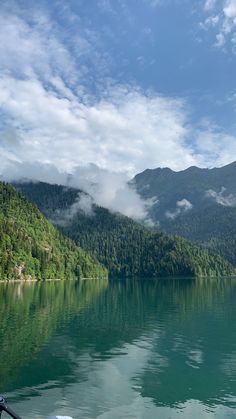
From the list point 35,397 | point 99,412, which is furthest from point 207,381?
point 35,397

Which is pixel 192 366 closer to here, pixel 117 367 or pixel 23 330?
pixel 117 367

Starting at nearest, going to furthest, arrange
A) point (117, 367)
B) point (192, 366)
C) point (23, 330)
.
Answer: point (117, 367) → point (192, 366) → point (23, 330)

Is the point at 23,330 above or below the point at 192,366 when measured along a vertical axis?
above

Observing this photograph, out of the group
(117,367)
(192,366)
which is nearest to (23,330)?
(117,367)

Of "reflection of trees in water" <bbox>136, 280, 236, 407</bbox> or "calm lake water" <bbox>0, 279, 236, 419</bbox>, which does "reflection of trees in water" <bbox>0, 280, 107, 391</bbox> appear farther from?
"reflection of trees in water" <bbox>136, 280, 236, 407</bbox>

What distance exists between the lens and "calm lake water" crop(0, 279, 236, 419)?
41.2 meters

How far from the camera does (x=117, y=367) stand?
185ft

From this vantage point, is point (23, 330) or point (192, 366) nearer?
point (192, 366)

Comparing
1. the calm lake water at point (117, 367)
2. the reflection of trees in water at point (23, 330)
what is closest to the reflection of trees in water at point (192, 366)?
the calm lake water at point (117, 367)

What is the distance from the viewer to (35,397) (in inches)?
1665

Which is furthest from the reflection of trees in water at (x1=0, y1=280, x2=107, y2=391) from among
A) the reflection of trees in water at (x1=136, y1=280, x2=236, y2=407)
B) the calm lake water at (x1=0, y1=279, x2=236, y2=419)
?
the reflection of trees in water at (x1=136, y1=280, x2=236, y2=407)

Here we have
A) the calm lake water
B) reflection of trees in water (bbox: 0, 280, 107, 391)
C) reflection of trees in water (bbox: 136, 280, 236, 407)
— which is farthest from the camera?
reflection of trees in water (bbox: 0, 280, 107, 391)

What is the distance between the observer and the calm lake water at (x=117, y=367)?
41.2 m

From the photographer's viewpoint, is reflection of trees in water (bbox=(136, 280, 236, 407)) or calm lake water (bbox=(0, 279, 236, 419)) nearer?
calm lake water (bbox=(0, 279, 236, 419))
